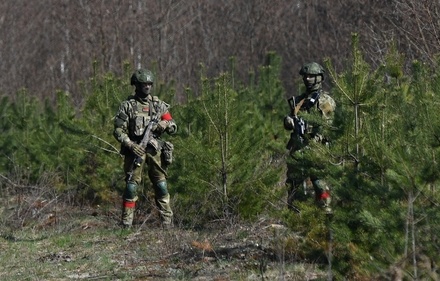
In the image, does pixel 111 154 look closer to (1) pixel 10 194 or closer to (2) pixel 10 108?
(1) pixel 10 194

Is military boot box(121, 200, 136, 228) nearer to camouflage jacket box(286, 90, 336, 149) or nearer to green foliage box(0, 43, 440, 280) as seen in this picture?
green foliage box(0, 43, 440, 280)

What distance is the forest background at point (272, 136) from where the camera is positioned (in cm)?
715

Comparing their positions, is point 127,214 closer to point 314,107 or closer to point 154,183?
point 154,183

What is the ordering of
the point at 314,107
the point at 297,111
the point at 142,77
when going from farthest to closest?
the point at 142,77 → the point at 297,111 → the point at 314,107

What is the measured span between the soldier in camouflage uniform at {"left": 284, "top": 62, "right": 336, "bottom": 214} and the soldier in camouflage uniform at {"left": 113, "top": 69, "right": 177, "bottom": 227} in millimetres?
1576

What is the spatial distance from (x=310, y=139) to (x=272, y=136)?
273 inches

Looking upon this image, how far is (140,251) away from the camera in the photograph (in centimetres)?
1081

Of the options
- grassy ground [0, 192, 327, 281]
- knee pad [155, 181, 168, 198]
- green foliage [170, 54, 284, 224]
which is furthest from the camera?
knee pad [155, 181, 168, 198]

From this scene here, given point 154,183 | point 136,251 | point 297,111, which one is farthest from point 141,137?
point 297,111

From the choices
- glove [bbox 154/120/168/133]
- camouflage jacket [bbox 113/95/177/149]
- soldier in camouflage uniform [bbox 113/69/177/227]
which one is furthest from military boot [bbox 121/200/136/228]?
glove [bbox 154/120/168/133]

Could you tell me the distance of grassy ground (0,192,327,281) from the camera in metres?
9.32

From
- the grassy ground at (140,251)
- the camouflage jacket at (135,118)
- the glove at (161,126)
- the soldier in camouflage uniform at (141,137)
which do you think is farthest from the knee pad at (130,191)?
the glove at (161,126)

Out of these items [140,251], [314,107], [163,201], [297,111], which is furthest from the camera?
[163,201]

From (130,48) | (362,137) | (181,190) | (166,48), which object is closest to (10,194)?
(181,190)
